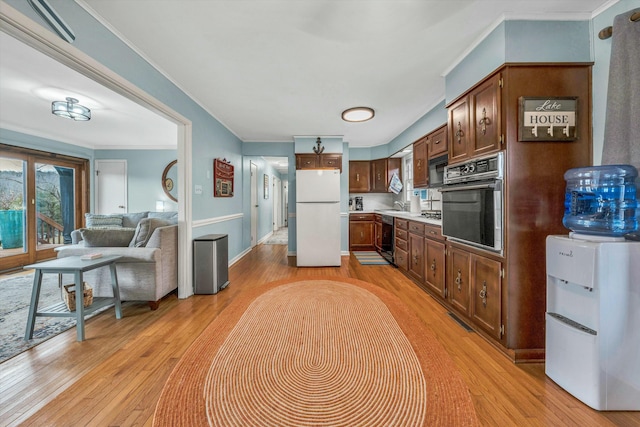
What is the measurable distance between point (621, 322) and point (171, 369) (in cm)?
269

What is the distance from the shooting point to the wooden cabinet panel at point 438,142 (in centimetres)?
289

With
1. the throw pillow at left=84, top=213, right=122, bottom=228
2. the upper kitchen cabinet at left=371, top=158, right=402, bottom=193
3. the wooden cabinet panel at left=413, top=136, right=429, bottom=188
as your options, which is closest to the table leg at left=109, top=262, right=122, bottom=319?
the throw pillow at left=84, top=213, right=122, bottom=228

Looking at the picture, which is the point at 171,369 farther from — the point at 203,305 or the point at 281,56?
the point at 281,56

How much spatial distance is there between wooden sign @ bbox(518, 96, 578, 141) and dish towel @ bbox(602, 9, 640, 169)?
181mm

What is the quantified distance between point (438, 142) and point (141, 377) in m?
3.70

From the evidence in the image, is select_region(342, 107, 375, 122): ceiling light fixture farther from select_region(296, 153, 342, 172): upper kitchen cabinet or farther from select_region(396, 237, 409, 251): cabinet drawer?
select_region(396, 237, 409, 251): cabinet drawer

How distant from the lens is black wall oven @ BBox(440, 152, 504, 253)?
1.70 m

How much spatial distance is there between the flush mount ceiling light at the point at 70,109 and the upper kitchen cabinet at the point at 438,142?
4.71 metres

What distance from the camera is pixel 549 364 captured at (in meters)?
1.49

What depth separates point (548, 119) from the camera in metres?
1.62

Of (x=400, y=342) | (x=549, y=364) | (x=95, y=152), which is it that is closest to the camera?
(x=549, y=364)

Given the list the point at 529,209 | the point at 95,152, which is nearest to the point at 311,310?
the point at 529,209

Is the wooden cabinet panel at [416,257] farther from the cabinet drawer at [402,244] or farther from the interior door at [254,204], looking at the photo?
the interior door at [254,204]

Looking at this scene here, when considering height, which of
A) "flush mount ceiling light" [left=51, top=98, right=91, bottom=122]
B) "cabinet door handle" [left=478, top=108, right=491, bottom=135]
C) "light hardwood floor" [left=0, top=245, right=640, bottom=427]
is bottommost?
"light hardwood floor" [left=0, top=245, right=640, bottom=427]
